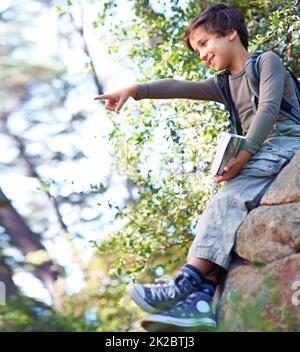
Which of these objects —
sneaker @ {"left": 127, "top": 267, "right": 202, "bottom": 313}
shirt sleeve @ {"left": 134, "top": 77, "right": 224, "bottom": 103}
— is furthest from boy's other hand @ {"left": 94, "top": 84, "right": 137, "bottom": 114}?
sneaker @ {"left": 127, "top": 267, "right": 202, "bottom": 313}

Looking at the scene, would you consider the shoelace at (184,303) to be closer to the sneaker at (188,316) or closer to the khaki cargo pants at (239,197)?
the sneaker at (188,316)

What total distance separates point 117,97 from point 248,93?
708 mm

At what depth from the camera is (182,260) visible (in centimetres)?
714

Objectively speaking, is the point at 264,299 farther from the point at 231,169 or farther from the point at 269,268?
the point at 231,169

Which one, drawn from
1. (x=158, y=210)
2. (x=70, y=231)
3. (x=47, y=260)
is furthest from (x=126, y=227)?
(x=70, y=231)

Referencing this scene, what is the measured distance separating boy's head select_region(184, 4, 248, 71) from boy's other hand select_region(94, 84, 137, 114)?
43 centimetres

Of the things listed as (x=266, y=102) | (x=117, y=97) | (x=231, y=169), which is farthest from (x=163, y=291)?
(x=117, y=97)

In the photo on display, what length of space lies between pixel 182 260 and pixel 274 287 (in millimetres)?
3813

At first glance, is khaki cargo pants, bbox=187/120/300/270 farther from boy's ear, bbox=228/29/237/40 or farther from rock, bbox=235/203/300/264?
boy's ear, bbox=228/29/237/40

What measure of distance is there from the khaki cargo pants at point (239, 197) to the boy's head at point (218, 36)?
48 centimetres

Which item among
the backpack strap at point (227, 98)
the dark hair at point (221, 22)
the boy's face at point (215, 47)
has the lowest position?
the backpack strap at point (227, 98)

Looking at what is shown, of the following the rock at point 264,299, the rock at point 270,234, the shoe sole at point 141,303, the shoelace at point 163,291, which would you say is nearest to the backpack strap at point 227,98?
the rock at point 270,234

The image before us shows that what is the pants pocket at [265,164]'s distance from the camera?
12.4 ft
